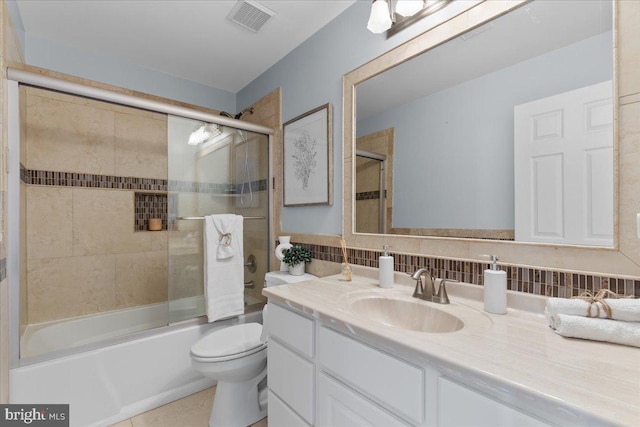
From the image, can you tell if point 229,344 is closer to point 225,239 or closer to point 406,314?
point 225,239

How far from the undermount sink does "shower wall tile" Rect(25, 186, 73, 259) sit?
7.46ft

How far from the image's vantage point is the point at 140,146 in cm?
245

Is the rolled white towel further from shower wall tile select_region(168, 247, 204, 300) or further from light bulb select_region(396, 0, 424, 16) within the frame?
shower wall tile select_region(168, 247, 204, 300)

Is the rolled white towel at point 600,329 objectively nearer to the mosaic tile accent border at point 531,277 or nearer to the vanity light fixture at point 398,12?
the mosaic tile accent border at point 531,277

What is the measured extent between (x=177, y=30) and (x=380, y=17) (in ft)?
4.64

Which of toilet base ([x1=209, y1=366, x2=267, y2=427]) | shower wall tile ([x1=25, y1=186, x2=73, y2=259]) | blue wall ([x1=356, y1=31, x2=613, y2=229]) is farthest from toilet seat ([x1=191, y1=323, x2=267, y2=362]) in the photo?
shower wall tile ([x1=25, y1=186, x2=73, y2=259])

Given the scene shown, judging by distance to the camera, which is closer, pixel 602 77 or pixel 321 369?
pixel 602 77

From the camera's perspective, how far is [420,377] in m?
0.70

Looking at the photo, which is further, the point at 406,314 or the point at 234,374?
the point at 234,374

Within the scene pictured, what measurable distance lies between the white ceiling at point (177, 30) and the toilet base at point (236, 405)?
86.0 inches

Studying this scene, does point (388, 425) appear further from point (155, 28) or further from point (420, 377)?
point (155, 28)

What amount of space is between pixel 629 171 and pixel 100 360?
2.41 meters

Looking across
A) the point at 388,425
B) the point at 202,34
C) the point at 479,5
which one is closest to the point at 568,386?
the point at 388,425

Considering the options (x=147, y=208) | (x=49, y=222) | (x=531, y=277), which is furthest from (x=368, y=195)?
(x=49, y=222)
